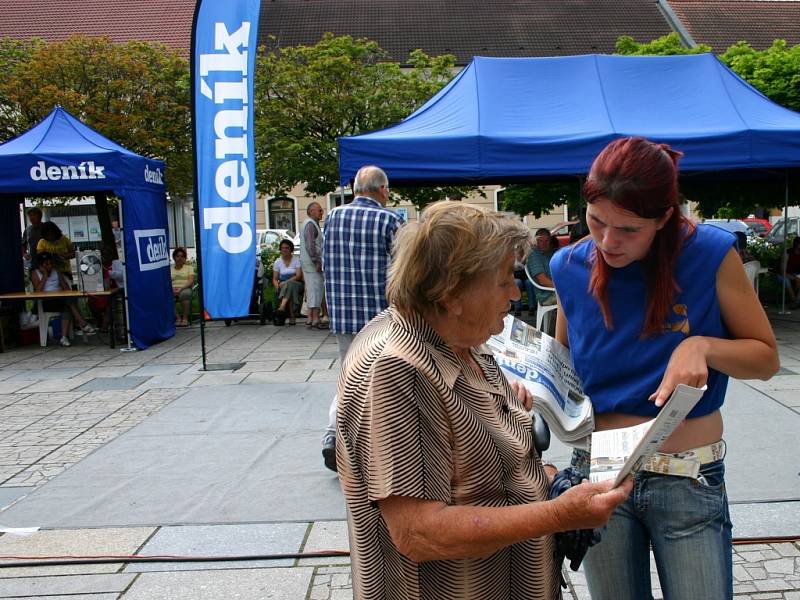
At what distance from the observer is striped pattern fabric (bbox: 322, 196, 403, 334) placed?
4684 mm

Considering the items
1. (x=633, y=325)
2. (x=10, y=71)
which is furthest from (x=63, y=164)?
(x=10, y=71)

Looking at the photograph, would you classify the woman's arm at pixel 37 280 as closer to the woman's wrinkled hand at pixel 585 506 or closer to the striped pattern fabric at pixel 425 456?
the striped pattern fabric at pixel 425 456

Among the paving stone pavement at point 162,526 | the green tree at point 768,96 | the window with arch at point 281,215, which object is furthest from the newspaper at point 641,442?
the window with arch at point 281,215

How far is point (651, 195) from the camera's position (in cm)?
167

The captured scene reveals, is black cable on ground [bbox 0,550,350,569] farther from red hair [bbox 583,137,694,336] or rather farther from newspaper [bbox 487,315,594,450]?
red hair [bbox 583,137,694,336]

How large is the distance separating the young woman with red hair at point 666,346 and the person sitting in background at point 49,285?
9977 millimetres

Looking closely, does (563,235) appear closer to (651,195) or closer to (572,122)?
(572,122)

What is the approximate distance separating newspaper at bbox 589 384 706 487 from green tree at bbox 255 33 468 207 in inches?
589

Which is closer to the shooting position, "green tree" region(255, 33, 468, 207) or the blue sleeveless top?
the blue sleeveless top

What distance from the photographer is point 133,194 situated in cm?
946

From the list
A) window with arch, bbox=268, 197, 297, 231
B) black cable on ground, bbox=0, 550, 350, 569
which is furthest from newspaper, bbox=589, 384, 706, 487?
window with arch, bbox=268, 197, 297, 231

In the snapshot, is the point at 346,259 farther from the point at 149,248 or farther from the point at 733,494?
the point at 149,248

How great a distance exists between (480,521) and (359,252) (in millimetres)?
3487

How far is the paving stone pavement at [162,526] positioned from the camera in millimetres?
3225
